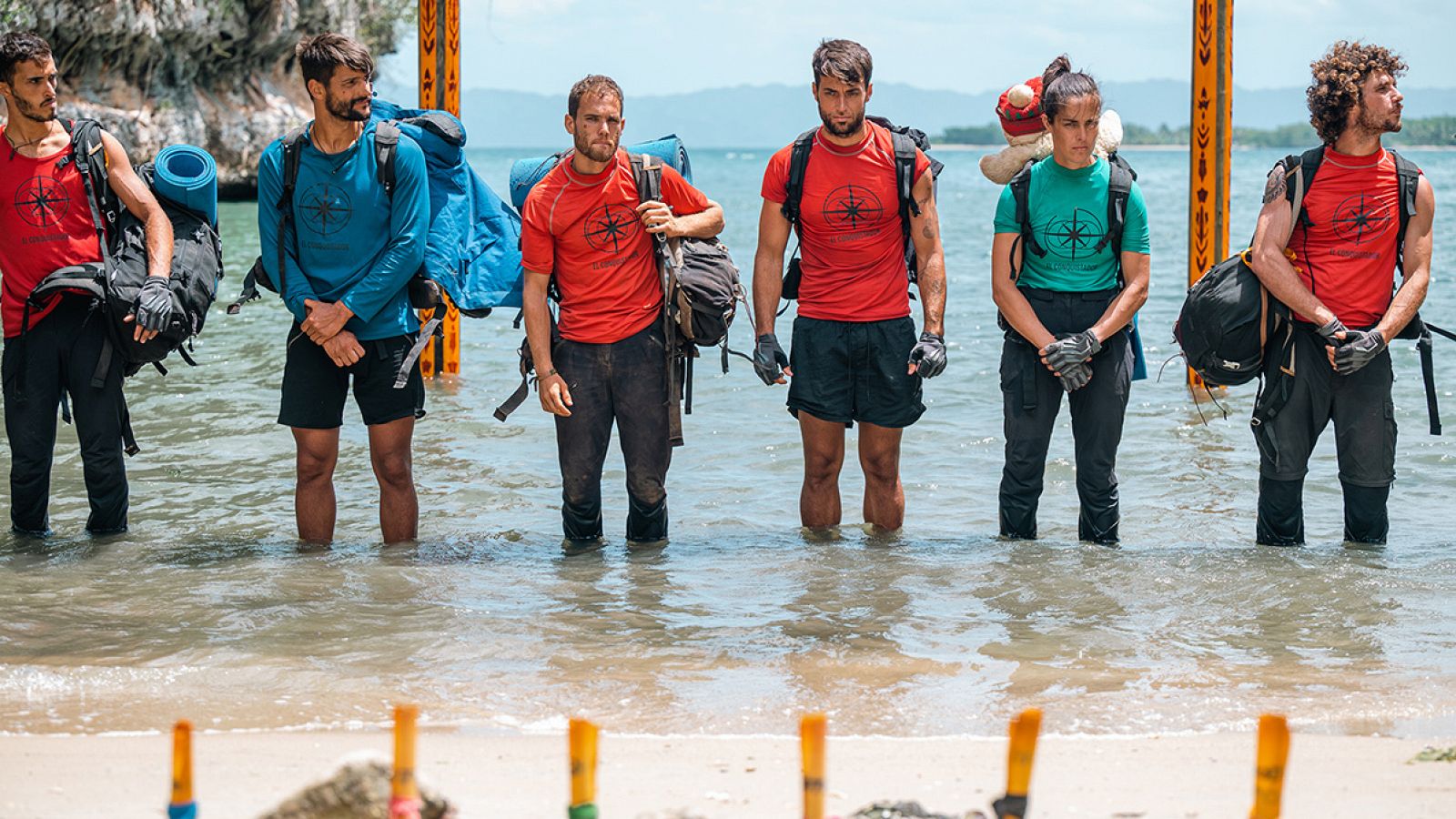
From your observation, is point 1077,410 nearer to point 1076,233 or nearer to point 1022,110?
point 1076,233

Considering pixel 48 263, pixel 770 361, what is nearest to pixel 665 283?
pixel 770 361

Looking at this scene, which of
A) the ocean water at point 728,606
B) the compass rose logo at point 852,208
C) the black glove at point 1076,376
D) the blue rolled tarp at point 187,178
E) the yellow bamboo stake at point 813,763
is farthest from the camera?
the blue rolled tarp at point 187,178

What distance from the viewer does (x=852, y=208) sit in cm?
615

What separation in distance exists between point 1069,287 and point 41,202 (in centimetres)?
400

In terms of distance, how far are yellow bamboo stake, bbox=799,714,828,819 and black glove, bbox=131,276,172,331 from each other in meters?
4.05

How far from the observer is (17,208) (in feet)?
19.7

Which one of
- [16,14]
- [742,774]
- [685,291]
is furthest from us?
[16,14]

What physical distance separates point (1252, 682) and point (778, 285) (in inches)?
97.0

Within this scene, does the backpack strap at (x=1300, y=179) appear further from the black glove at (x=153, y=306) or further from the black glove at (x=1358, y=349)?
the black glove at (x=153, y=306)

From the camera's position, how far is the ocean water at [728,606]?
4.69 metres

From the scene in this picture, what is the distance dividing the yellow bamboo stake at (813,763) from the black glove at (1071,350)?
352 centimetres

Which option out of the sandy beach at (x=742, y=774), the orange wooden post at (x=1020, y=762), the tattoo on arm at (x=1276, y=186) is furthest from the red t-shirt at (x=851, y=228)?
the orange wooden post at (x=1020, y=762)

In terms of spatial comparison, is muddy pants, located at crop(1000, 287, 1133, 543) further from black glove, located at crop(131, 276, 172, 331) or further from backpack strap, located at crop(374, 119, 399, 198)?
black glove, located at crop(131, 276, 172, 331)

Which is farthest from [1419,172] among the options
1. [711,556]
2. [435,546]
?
[435,546]
